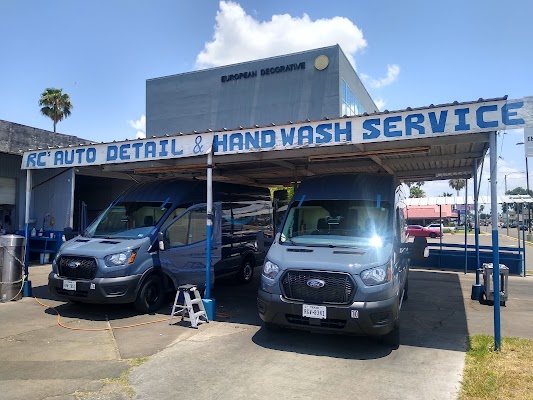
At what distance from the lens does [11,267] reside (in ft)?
29.5

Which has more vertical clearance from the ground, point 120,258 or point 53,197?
point 53,197

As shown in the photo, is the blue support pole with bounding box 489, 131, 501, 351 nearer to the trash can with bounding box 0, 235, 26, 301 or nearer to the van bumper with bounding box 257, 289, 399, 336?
the van bumper with bounding box 257, 289, 399, 336

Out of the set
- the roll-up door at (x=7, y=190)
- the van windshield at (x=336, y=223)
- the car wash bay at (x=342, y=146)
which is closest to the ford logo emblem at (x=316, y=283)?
the van windshield at (x=336, y=223)

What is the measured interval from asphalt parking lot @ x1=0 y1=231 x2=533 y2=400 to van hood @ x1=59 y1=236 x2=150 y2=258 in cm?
121

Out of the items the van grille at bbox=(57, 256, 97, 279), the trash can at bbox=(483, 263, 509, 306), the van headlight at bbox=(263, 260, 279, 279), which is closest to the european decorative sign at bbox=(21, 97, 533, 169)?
the van headlight at bbox=(263, 260, 279, 279)

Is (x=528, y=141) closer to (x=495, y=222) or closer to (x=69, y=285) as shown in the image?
(x=495, y=222)

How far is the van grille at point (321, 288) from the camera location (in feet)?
18.3

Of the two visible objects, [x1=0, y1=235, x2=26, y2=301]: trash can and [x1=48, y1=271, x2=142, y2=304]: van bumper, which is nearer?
[x1=48, y1=271, x2=142, y2=304]: van bumper

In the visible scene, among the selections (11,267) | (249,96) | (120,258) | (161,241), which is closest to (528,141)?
(161,241)

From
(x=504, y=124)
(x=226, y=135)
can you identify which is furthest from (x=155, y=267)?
(x=504, y=124)

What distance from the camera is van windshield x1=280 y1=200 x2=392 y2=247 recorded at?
6535 mm

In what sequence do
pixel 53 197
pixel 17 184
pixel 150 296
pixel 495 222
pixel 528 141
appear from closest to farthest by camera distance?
pixel 528 141
pixel 495 222
pixel 150 296
pixel 53 197
pixel 17 184

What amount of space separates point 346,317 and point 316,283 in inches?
22.8

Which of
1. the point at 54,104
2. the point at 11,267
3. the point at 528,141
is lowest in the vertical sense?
the point at 11,267
